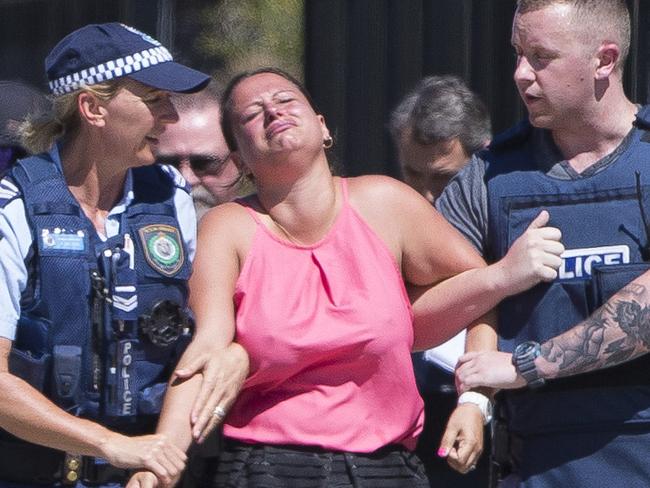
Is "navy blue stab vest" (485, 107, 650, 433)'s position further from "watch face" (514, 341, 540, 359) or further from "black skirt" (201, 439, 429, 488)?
"black skirt" (201, 439, 429, 488)

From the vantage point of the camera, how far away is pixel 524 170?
12.4 feet

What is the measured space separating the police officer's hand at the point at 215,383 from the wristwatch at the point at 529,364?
601 millimetres

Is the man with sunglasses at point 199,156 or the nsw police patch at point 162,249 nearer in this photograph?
the nsw police patch at point 162,249

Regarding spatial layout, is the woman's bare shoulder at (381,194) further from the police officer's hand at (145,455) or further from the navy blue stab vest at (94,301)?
the police officer's hand at (145,455)

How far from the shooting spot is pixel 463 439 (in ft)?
11.9

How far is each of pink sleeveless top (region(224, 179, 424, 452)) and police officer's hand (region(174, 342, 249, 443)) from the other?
0.16 ft

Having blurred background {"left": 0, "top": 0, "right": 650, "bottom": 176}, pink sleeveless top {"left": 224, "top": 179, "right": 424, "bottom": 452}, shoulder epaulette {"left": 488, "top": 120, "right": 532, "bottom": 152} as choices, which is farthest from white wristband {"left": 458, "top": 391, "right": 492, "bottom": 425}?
blurred background {"left": 0, "top": 0, "right": 650, "bottom": 176}

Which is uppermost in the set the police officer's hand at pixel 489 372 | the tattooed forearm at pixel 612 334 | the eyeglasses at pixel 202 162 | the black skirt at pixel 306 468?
the eyeglasses at pixel 202 162

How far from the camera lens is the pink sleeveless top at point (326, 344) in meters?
3.64

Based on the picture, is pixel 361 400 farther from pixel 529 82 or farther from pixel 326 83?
pixel 326 83

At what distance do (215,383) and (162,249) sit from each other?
0.37m

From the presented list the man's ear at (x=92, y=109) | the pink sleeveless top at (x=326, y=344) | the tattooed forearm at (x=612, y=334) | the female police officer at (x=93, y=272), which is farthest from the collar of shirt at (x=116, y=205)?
the tattooed forearm at (x=612, y=334)

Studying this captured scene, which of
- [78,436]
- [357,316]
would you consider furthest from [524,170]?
[78,436]

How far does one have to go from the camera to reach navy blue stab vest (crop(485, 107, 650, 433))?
3.63 m
